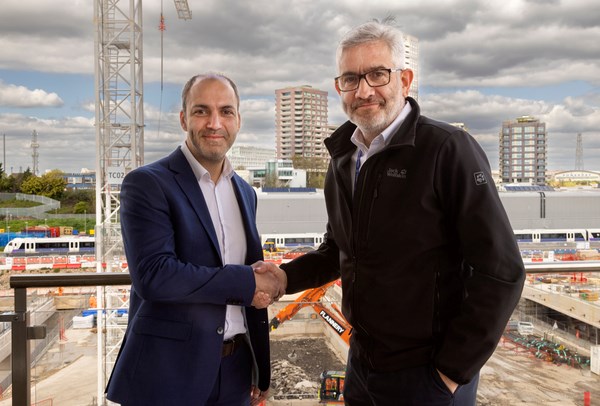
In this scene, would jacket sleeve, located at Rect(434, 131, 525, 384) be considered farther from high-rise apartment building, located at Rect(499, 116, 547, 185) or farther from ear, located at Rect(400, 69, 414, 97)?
high-rise apartment building, located at Rect(499, 116, 547, 185)

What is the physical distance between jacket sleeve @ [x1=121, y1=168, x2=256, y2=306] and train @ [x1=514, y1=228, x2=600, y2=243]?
20.2 meters

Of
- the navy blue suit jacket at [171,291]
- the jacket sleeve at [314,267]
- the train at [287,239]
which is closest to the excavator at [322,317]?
the jacket sleeve at [314,267]

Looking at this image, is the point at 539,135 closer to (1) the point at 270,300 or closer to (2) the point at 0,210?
(2) the point at 0,210

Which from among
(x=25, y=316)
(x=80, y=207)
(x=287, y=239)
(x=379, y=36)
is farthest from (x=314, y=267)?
(x=80, y=207)

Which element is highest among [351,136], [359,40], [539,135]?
[539,135]

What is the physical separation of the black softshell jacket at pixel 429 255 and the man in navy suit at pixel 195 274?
262 mm

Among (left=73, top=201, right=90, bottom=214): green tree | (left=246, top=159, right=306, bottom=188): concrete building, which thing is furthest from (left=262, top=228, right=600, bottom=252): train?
(left=73, top=201, right=90, bottom=214): green tree

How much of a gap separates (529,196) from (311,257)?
20.5m

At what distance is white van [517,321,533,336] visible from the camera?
5.99ft

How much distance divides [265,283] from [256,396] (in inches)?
13.9

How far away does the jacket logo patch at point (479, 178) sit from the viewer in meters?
0.99

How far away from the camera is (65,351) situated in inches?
67.5

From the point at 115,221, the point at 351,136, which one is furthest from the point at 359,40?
the point at 115,221

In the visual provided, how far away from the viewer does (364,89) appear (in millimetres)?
1128
